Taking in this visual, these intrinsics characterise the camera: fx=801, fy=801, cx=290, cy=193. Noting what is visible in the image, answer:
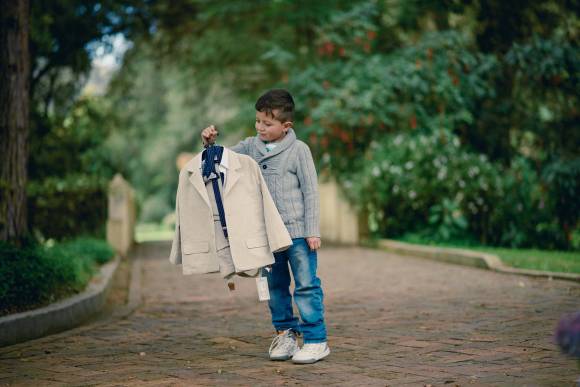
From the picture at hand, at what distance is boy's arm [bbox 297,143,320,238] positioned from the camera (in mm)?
4914

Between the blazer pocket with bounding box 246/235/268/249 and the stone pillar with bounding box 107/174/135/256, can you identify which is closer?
the blazer pocket with bounding box 246/235/268/249

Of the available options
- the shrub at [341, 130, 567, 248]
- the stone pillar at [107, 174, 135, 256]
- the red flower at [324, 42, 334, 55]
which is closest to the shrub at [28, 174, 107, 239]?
the stone pillar at [107, 174, 135, 256]

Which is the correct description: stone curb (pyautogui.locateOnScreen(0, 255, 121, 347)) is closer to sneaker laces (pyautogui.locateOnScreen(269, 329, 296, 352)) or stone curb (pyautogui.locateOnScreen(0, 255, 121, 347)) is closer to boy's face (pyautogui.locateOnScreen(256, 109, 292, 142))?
sneaker laces (pyautogui.locateOnScreen(269, 329, 296, 352))

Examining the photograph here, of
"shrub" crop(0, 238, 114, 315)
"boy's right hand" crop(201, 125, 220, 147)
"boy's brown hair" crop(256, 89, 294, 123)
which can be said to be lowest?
"shrub" crop(0, 238, 114, 315)

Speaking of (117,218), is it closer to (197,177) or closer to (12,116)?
(12,116)

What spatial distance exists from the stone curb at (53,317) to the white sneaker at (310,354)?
226 cm

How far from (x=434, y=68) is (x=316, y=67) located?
2451 millimetres

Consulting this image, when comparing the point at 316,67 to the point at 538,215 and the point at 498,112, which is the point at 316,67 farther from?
the point at 538,215

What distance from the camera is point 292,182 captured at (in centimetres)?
500

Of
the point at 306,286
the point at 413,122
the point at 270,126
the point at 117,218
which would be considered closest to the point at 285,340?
the point at 306,286

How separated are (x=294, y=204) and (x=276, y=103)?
63 centimetres

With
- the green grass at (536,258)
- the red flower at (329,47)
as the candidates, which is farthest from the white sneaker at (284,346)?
the red flower at (329,47)

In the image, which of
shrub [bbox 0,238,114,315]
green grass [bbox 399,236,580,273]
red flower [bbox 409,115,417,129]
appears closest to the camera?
shrub [bbox 0,238,114,315]

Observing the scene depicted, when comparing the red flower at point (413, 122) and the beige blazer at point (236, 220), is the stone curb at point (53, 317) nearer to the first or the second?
the beige blazer at point (236, 220)
